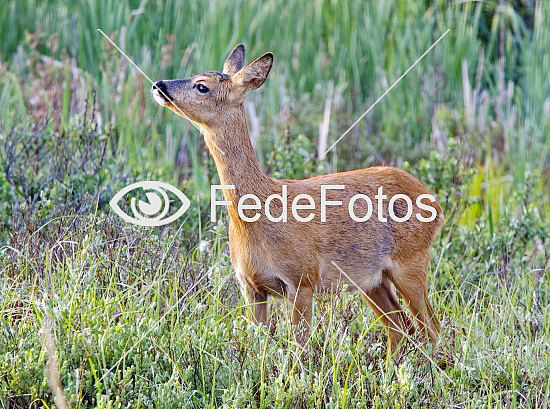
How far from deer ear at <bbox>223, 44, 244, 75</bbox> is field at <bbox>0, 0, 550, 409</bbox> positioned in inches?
35.7

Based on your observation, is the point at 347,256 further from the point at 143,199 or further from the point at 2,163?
the point at 2,163

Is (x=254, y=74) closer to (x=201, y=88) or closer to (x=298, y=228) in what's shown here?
(x=201, y=88)

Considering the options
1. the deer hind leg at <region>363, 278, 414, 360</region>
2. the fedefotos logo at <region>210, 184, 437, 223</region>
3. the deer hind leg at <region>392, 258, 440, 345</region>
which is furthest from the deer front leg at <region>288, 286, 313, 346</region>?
the deer hind leg at <region>363, 278, 414, 360</region>

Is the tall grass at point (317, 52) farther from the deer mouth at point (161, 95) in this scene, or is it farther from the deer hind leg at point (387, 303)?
the deer mouth at point (161, 95)

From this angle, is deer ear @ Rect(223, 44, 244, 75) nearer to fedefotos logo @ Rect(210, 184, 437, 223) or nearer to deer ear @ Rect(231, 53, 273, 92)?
deer ear @ Rect(231, 53, 273, 92)

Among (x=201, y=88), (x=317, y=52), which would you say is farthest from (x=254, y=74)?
(x=317, y=52)

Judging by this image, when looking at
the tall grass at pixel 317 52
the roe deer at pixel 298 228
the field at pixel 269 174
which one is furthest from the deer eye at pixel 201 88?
the tall grass at pixel 317 52

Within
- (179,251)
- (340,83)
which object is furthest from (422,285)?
(340,83)

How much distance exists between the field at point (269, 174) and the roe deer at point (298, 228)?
17 cm

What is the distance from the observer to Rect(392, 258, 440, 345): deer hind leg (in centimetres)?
527

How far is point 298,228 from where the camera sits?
4910 millimetres

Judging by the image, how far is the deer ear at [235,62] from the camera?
5320mm

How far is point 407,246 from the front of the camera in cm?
529

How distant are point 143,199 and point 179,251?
3.89ft
